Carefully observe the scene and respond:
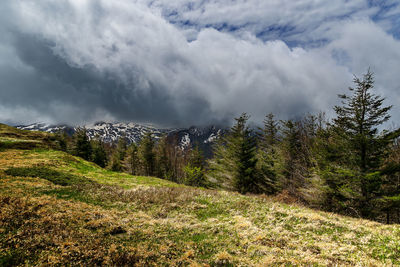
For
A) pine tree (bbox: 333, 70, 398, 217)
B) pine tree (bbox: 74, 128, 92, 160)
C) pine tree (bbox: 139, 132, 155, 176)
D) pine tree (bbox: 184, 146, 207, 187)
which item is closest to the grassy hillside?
pine tree (bbox: 333, 70, 398, 217)

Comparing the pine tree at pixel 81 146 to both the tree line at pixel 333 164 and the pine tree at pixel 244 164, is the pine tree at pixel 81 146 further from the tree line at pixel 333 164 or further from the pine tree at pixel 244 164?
the pine tree at pixel 244 164

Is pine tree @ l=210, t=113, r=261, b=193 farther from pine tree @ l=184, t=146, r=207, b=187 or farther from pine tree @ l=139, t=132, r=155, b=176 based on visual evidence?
pine tree @ l=139, t=132, r=155, b=176

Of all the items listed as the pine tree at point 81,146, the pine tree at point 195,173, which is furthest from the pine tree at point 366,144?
the pine tree at point 81,146

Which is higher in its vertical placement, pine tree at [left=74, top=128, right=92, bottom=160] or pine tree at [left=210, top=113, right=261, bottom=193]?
pine tree at [left=74, top=128, right=92, bottom=160]

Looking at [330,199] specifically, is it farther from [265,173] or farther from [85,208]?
[85,208]

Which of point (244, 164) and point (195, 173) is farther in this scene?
point (195, 173)

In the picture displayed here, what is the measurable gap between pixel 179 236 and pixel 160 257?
235 cm

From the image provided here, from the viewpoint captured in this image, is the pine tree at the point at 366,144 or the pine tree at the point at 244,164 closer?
the pine tree at the point at 366,144

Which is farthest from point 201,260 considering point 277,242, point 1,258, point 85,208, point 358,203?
point 358,203

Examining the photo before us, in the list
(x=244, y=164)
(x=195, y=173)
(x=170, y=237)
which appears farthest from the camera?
(x=195, y=173)

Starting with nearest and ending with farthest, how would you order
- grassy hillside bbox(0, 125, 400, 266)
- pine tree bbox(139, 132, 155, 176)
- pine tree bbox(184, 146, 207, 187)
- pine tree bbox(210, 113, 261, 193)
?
1. grassy hillside bbox(0, 125, 400, 266)
2. pine tree bbox(210, 113, 261, 193)
3. pine tree bbox(184, 146, 207, 187)
4. pine tree bbox(139, 132, 155, 176)

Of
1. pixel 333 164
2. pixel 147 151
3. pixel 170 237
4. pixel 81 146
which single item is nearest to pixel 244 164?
pixel 333 164

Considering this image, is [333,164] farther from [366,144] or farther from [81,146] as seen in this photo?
[81,146]

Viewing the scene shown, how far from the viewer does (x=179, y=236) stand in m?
8.45
